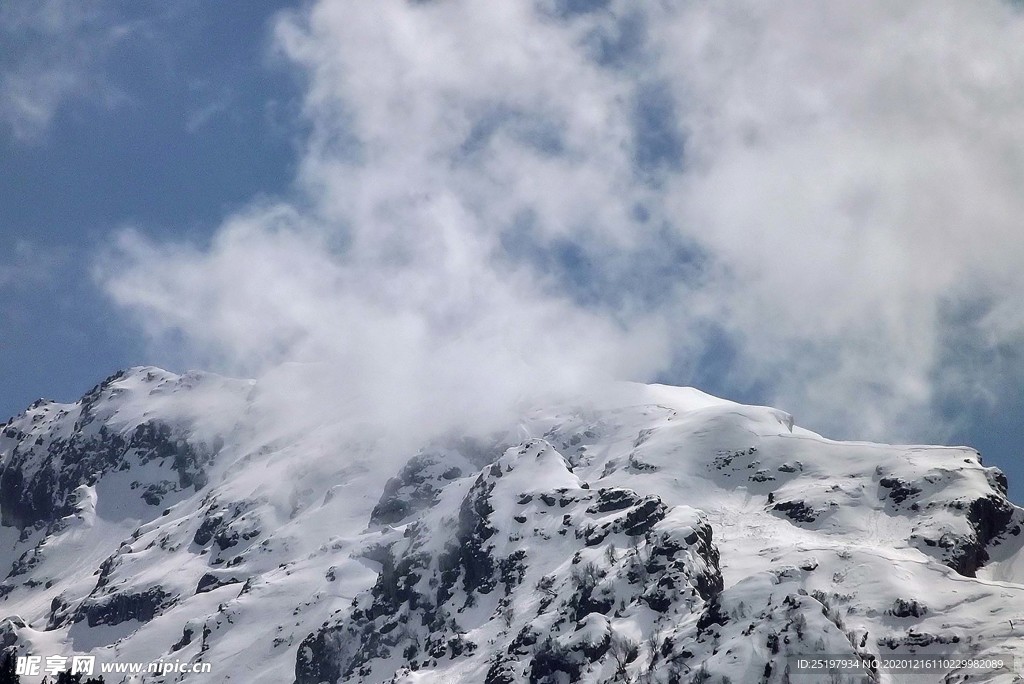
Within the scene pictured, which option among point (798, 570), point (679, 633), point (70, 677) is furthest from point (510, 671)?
point (70, 677)

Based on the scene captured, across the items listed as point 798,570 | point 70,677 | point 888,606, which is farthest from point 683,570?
point 70,677

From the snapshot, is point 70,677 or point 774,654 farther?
point 774,654

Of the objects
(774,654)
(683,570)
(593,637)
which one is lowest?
(774,654)

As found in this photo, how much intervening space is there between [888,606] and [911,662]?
577 inches

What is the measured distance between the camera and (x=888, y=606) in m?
185

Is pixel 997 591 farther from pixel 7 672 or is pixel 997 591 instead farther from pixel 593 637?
pixel 7 672

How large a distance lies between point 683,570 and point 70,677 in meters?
124

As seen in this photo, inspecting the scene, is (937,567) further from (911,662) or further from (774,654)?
(774,654)

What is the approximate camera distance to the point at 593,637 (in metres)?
186

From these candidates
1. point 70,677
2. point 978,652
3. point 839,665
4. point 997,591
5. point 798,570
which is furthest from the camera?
point 798,570

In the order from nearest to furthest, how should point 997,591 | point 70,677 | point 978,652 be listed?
point 70,677, point 978,652, point 997,591

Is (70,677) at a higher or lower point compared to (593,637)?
lower

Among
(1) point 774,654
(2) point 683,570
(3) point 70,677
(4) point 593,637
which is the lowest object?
(3) point 70,677

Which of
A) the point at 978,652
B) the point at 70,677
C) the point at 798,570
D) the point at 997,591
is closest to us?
the point at 70,677
